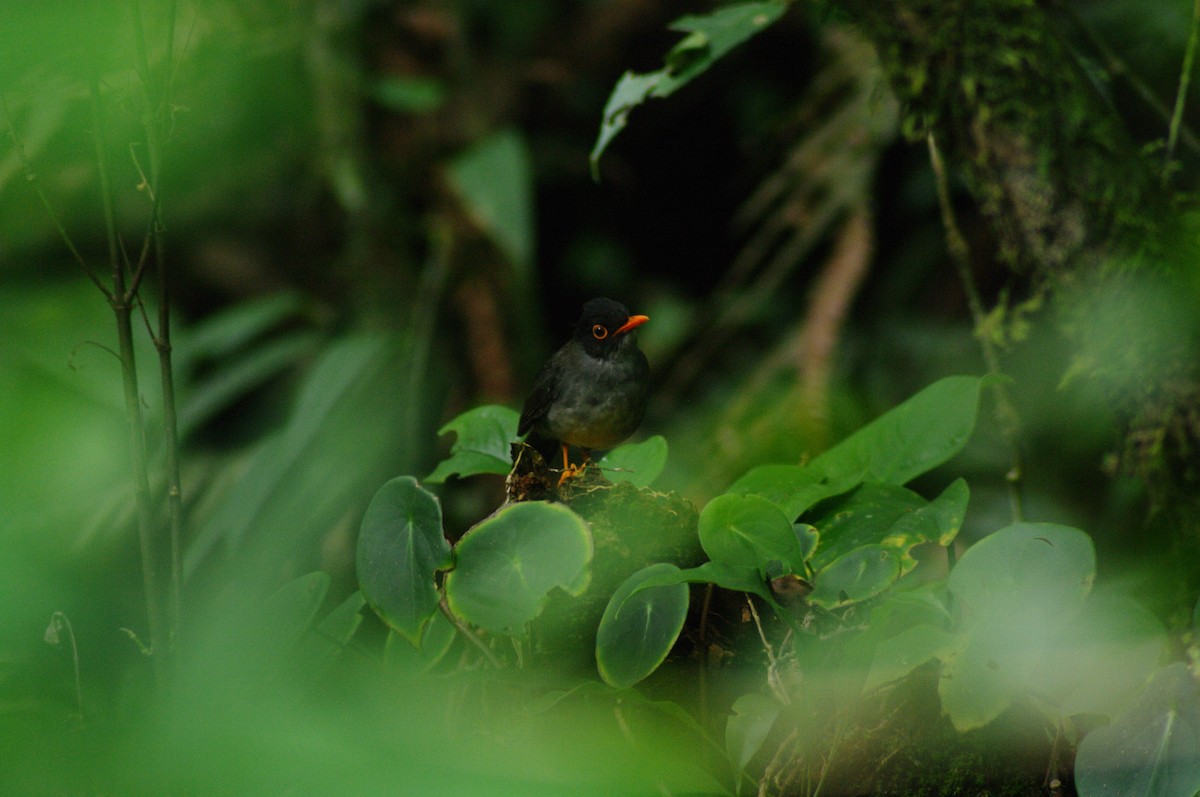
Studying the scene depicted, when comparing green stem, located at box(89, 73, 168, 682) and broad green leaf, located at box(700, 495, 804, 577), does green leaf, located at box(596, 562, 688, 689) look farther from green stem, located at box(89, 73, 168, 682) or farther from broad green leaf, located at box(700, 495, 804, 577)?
green stem, located at box(89, 73, 168, 682)

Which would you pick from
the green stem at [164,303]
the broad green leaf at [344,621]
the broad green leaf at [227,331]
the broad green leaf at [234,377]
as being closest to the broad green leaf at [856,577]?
the broad green leaf at [344,621]

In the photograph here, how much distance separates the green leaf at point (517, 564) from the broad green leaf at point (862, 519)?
1.25ft

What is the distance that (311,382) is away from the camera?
11.7 feet

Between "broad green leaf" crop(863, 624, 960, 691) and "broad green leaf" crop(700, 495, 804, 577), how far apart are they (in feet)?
0.47

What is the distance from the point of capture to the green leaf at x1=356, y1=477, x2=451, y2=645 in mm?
1271

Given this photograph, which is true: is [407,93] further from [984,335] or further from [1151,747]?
[1151,747]

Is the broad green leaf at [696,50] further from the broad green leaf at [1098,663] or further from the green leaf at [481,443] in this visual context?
the broad green leaf at [1098,663]

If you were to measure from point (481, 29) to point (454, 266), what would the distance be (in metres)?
1.19

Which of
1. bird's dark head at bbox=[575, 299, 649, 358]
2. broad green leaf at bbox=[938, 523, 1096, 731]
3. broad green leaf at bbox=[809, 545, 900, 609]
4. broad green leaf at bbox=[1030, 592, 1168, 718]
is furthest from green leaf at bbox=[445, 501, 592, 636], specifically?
bird's dark head at bbox=[575, 299, 649, 358]

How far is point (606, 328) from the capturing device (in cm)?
237

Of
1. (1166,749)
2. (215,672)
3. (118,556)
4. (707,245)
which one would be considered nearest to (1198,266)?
(1166,749)

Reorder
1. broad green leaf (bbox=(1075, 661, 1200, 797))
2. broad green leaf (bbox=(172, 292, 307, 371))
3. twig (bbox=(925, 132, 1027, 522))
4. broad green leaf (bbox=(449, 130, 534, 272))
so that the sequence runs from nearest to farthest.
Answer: broad green leaf (bbox=(1075, 661, 1200, 797)) → twig (bbox=(925, 132, 1027, 522)) → broad green leaf (bbox=(449, 130, 534, 272)) → broad green leaf (bbox=(172, 292, 307, 371))

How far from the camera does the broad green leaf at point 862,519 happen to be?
1.38 m

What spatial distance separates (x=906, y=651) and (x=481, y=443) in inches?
32.3
